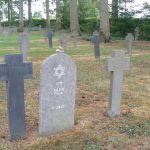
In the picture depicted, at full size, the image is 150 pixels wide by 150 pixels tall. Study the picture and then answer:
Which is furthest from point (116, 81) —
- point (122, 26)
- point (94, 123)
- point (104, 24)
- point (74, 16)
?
point (74, 16)

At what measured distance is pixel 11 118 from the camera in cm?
629

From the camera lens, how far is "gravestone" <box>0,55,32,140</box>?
612cm

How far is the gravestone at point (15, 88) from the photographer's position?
612 cm

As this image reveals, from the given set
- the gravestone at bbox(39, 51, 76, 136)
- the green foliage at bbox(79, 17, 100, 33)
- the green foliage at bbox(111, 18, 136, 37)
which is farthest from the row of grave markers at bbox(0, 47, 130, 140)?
the green foliage at bbox(79, 17, 100, 33)

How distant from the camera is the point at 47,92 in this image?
639 cm

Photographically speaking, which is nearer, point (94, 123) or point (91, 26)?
point (94, 123)

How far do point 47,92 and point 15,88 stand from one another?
459mm

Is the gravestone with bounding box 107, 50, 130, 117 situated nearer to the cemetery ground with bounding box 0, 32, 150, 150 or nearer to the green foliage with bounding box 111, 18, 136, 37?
the cemetery ground with bounding box 0, 32, 150, 150

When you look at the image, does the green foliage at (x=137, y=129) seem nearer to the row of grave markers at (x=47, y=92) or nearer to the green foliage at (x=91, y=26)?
the row of grave markers at (x=47, y=92)

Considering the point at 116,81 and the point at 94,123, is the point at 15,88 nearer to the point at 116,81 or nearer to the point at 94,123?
the point at 94,123

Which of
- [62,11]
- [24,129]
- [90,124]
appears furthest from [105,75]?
[62,11]

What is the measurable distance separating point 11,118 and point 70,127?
102 cm

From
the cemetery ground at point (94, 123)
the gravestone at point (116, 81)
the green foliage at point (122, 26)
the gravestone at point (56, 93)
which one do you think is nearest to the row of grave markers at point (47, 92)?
the gravestone at point (56, 93)

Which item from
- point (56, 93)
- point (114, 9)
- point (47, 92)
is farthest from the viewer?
point (114, 9)
